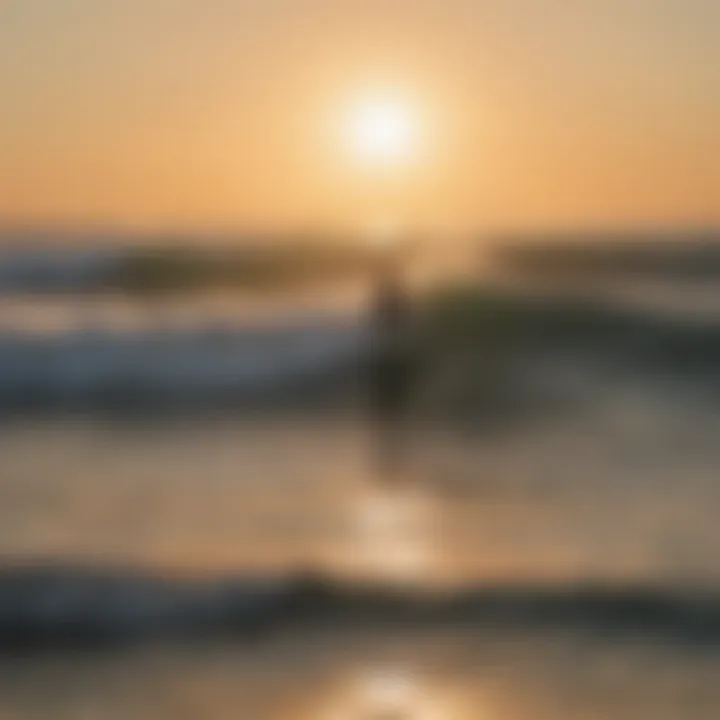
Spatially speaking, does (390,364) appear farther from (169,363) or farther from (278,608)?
(278,608)

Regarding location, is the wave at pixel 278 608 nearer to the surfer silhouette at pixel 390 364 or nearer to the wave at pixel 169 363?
the surfer silhouette at pixel 390 364

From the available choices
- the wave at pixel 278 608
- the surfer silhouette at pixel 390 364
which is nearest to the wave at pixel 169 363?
the surfer silhouette at pixel 390 364

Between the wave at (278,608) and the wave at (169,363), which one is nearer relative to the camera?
the wave at (278,608)

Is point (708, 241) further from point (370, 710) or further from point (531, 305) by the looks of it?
point (370, 710)

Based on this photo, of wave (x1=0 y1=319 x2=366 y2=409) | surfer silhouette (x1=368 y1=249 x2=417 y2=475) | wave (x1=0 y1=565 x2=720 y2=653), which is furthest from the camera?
wave (x1=0 y1=319 x2=366 y2=409)

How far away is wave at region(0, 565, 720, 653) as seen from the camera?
751 millimetres

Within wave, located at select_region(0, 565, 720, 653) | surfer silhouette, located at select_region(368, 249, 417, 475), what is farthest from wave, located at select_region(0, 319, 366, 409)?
wave, located at select_region(0, 565, 720, 653)

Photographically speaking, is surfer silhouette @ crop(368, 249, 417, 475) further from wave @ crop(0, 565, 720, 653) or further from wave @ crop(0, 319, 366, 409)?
wave @ crop(0, 565, 720, 653)

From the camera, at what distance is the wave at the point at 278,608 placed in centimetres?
75

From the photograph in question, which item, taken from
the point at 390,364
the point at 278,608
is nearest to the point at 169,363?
the point at 390,364

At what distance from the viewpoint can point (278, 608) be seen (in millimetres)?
785

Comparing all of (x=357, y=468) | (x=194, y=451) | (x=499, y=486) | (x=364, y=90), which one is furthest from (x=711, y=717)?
(x=364, y=90)

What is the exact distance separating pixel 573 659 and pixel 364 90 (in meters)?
0.81

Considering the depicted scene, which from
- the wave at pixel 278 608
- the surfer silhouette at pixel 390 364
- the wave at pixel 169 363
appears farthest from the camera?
the wave at pixel 169 363
